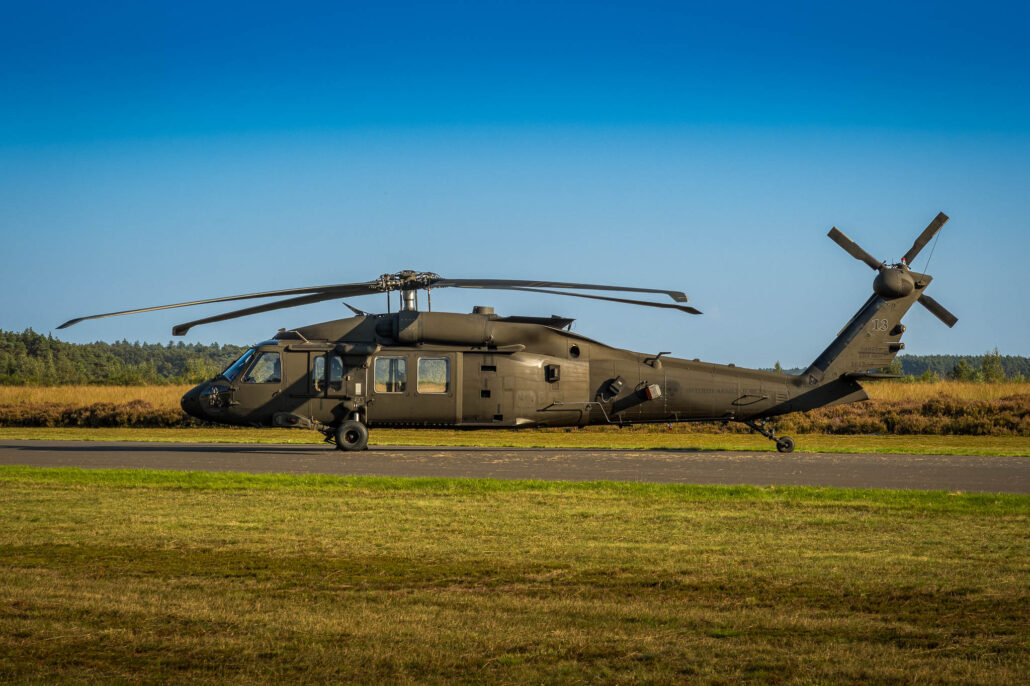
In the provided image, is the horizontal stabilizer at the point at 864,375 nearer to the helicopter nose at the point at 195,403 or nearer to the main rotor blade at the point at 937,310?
the main rotor blade at the point at 937,310

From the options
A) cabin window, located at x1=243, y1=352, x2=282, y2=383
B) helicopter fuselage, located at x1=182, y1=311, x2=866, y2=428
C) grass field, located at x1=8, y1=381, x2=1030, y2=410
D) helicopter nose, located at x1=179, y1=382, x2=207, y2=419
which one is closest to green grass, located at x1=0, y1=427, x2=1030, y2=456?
helicopter fuselage, located at x1=182, y1=311, x2=866, y2=428

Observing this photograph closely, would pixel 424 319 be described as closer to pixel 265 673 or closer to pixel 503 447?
pixel 503 447

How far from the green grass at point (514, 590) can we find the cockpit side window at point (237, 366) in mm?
9935

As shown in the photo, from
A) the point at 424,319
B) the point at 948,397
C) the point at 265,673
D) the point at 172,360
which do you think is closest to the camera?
the point at 265,673

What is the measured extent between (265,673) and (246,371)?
1916 cm

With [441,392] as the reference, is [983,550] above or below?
below

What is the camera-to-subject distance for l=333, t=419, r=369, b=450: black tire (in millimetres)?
23969

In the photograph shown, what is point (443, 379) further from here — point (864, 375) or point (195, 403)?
point (864, 375)

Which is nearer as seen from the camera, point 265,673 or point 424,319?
point 265,673

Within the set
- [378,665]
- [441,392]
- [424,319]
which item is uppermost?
[424,319]

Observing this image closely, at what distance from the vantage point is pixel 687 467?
19.9 m

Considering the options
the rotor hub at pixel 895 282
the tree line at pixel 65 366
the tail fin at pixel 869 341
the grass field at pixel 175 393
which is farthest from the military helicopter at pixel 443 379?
the tree line at pixel 65 366

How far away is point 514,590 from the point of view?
8047mm

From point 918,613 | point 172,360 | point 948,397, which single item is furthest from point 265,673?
point 172,360
